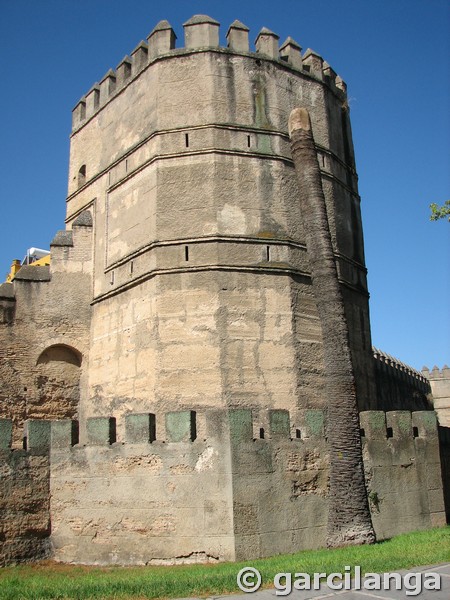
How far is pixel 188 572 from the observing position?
888cm

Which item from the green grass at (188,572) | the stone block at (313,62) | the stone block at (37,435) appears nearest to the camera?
the green grass at (188,572)

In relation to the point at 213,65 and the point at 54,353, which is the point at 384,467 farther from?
the point at 213,65

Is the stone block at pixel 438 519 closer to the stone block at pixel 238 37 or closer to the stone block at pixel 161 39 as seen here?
the stone block at pixel 238 37

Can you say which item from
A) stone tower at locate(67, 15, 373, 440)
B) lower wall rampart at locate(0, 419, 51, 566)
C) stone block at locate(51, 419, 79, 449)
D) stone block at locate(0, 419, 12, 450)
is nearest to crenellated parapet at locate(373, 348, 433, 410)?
stone tower at locate(67, 15, 373, 440)

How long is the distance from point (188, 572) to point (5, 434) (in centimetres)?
403

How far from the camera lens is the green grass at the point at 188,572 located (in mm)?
7207

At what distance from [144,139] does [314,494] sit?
958cm

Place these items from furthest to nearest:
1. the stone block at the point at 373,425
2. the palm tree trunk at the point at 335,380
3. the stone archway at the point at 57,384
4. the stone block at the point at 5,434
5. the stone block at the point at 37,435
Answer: the stone archway at the point at 57,384 → the stone block at the point at 373,425 → the stone block at the point at 37,435 → the stone block at the point at 5,434 → the palm tree trunk at the point at 335,380

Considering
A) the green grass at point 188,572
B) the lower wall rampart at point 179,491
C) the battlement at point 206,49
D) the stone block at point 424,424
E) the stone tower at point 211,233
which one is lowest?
the green grass at point 188,572

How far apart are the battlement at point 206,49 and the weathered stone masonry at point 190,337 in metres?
0.06

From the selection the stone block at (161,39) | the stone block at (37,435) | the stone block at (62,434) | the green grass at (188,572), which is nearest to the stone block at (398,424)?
the green grass at (188,572)

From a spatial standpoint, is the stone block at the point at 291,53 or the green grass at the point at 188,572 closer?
Answer: the green grass at the point at 188,572

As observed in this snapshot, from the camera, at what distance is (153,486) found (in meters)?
10.4

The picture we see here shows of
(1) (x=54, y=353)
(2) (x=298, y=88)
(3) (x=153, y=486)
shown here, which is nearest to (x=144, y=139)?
(2) (x=298, y=88)
